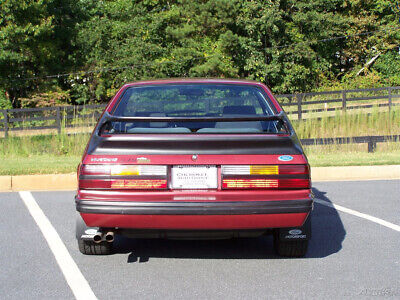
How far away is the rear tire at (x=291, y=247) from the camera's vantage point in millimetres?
5070

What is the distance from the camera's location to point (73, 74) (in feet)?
128

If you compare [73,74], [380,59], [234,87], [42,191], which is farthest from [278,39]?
[234,87]

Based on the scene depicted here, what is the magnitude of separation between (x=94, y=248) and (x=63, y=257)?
0.29 meters

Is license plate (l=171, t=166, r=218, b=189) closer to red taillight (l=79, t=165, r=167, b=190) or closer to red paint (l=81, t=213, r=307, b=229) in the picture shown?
red taillight (l=79, t=165, r=167, b=190)

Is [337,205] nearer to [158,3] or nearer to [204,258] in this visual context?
[204,258]

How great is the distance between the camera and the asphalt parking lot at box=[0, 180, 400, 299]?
13.9 ft

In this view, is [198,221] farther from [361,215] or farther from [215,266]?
[361,215]

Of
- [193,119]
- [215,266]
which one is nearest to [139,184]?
[193,119]

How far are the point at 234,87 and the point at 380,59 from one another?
42.4m

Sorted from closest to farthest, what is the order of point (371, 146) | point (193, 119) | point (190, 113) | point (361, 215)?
point (193, 119), point (190, 113), point (361, 215), point (371, 146)

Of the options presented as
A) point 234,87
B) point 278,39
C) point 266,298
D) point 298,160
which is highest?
point 278,39

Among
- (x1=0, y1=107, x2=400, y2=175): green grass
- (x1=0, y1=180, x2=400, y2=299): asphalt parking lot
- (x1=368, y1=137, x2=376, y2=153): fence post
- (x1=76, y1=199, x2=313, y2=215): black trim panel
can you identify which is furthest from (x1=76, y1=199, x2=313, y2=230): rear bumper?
(x1=368, y1=137, x2=376, y2=153): fence post

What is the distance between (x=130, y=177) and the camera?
448cm

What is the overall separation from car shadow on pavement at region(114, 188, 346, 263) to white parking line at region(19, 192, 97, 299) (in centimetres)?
49
